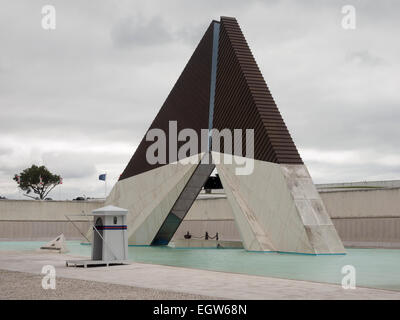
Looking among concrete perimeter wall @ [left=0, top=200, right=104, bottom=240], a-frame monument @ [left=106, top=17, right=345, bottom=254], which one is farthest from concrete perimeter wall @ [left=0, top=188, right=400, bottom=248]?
a-frame monument @ [left=106, top=17, right=345, bottom=254]

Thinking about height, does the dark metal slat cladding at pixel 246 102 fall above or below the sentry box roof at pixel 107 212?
above

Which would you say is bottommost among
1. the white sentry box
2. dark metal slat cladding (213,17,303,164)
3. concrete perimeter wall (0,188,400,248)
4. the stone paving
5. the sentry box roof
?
the stone paving

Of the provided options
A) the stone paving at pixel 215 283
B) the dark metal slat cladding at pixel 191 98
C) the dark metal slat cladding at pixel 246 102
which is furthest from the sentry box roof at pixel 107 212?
the dark metal slat cladding at pixel 191 98

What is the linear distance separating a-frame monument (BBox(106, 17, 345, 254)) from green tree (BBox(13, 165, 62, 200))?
58030mm

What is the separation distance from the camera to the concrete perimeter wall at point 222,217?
33938mm

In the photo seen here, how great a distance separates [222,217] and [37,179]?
53.7 m

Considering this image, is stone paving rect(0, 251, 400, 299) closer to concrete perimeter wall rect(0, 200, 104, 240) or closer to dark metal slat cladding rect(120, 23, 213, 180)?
dark metal slat cladding rect(120, 23, 213, 180)

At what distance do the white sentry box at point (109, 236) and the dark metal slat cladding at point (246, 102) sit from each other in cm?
922

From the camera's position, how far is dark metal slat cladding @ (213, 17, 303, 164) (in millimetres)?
24609

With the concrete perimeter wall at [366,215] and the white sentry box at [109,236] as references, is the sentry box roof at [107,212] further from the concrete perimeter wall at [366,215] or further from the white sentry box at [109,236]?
the concrete perimeter wall at [366,215]

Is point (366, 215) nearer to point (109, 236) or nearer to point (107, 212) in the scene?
point (109, 236)

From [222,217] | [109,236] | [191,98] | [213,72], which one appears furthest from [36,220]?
[109,236]

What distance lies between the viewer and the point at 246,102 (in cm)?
2622

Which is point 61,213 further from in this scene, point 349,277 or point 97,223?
point 349,277
